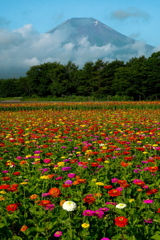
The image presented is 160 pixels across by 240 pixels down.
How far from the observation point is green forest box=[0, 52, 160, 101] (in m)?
47.2

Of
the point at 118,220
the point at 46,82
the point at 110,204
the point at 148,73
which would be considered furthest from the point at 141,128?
the point at 46,82

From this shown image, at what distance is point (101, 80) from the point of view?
172 feet

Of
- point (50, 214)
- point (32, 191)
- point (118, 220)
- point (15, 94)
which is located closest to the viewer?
point (118, 220)

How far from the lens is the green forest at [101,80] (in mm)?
47188

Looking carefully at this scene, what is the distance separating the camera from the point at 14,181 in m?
3.37

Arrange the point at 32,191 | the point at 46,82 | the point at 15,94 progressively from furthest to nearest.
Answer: the point at 15,94
the point at 46,82
the point at 32,191

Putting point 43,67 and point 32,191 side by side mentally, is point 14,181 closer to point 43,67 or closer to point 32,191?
point 32,191

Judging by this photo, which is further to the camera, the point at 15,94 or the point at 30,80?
the point at 15,94

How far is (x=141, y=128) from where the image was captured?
731 cm

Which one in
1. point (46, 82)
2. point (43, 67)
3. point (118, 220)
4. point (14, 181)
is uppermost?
point (43, 67)

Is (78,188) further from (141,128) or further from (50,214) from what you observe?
(141,128)

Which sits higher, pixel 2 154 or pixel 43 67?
pixel 43 67

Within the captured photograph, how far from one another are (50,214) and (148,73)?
48.7 m

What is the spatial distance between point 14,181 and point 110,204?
1613 millimetres
